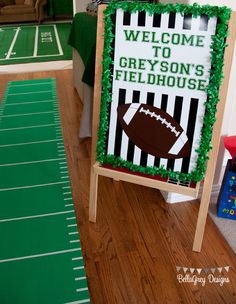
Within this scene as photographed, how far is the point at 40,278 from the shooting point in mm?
1441

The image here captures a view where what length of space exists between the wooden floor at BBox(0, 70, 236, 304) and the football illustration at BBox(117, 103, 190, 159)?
0.46 metres

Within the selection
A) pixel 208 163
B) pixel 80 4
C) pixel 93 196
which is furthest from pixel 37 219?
pixel 80 4

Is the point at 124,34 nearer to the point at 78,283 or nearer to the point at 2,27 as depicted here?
the point at 78,283

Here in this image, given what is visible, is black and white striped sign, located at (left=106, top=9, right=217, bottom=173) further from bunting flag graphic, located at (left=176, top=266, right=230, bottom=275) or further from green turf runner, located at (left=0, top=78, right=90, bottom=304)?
green turf runner, located at (left=0, top=78, right=90, bottom=304)

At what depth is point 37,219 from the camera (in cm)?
176

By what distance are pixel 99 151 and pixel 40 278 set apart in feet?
2.01

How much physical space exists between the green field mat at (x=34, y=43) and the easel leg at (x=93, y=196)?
11.4ft

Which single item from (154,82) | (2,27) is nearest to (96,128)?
(154,82)

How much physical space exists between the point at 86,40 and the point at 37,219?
1.57 m

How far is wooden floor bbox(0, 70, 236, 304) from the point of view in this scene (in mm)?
1396

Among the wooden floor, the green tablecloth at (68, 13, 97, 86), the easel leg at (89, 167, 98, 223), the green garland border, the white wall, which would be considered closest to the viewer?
the green garland border

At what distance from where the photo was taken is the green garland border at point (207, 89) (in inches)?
49.1

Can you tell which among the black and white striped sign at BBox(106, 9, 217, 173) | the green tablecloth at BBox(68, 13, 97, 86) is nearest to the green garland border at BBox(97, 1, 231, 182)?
the black and white striped sign at BBox(106, 9, 217, 173)

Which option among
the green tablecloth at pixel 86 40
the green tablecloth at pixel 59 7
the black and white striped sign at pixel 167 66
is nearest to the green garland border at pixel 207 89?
the black and white striped sign at pixel 167 66
